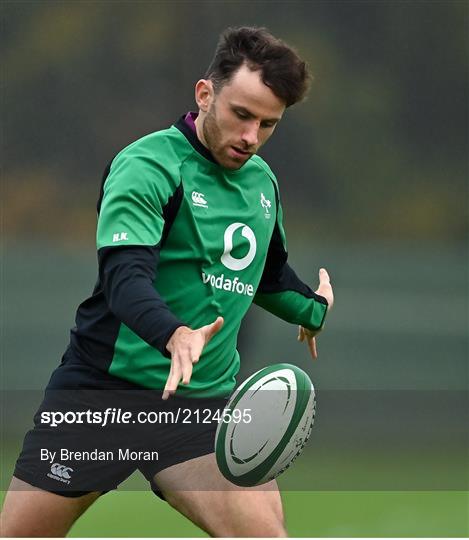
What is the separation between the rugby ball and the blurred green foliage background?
11.0 feet

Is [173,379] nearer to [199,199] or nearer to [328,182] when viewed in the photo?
[199,199]

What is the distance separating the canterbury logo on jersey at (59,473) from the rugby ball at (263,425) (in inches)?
16.1

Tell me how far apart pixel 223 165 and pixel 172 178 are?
0.20m

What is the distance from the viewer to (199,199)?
3.23 m

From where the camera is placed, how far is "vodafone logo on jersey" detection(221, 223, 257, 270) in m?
3.27

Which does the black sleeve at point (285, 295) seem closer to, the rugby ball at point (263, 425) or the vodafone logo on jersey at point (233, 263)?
the vodafone logo on jersey at point (233, 263)

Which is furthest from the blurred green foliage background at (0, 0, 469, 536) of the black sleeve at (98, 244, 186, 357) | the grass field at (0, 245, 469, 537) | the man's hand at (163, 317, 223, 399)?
the man's hand at (163, 317, 223, 399)

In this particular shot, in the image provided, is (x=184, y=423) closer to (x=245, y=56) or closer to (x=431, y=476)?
(x=245, y=56)

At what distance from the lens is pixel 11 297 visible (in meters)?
6.85

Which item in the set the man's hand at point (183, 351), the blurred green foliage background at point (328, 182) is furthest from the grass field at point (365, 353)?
the man's hand at point (183, 351)

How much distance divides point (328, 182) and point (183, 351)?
426 cm

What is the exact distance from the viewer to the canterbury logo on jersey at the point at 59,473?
10.4ft

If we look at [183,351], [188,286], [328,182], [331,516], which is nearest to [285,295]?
[188,286]

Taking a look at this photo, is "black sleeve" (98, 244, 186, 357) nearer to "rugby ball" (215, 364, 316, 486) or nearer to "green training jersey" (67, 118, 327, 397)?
"green training jersey" (67, 118, 327, 397)
